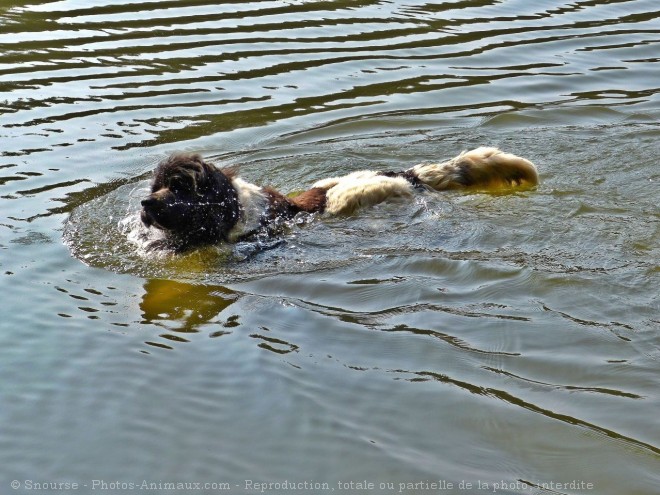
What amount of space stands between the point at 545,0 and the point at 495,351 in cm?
1014

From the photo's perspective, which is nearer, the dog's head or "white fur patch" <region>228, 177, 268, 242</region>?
the dog's head

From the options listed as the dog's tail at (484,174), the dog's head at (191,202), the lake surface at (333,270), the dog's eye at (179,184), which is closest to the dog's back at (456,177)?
the dog's tail at (484,174)

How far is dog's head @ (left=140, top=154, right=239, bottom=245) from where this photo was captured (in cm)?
799

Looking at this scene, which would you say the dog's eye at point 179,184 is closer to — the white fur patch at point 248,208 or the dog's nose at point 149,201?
the dog's nose at point 149,201

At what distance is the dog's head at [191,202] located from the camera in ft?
26.2

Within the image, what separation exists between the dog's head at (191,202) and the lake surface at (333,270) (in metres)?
0.24

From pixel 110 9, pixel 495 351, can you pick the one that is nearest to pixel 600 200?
pixel 495 351

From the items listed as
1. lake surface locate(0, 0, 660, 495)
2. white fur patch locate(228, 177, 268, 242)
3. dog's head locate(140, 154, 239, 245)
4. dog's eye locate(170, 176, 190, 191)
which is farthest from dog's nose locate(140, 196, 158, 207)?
white fur patch locate(228, 177, 268, 242)

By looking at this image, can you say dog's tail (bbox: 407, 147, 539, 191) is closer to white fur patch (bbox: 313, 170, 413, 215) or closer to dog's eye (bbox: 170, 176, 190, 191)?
white fur patch (bbox: 313, 170, 413, 215)

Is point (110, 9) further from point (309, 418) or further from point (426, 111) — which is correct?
point (309, 418)

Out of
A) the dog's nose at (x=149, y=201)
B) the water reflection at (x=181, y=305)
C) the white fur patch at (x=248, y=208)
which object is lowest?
the water reflection at (x=181, y=305)

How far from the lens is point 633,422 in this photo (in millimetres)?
5426

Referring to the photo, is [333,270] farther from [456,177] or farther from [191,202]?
[456,177]

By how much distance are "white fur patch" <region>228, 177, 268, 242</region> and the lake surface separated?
0.55 ft
